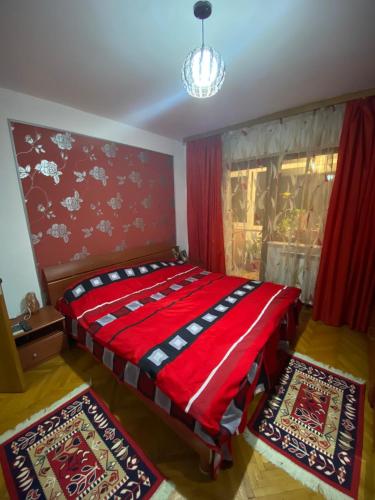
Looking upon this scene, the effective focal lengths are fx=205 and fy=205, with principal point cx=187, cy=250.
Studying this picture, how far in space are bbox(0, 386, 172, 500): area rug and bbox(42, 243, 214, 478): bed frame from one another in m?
0.24

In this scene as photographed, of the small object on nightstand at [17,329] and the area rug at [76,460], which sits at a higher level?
the small object on nightstand at [17,329]

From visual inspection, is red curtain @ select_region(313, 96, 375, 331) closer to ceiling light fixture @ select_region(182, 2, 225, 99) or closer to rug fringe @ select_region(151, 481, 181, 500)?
ceiling light fixture @ select_region(182, 2, 225, 99)

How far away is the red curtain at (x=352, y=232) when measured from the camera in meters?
2.06

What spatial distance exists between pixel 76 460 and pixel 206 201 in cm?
301

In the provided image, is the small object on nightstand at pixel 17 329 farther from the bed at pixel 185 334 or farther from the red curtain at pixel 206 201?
the red curtain at pixel 206 201

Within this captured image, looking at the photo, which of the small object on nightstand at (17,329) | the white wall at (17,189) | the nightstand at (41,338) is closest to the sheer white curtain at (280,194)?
the white wall at (17,189)

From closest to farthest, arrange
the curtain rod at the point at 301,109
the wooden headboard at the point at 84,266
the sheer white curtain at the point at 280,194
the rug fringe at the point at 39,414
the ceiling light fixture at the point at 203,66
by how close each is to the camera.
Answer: the ceiling light fixture at the point at 203,66 → the rug fringe at the point at 39,414 → the curtain rod at the point at 301,109 → the wooden headboard at the point at 84,266 → the sheer white curtain at the point at 280,194

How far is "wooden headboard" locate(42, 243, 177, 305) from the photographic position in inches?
85.1

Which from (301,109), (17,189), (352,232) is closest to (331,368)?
(352,232)

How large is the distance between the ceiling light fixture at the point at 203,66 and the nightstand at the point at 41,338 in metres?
2.23

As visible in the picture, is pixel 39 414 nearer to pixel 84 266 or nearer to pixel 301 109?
pixel 84 266

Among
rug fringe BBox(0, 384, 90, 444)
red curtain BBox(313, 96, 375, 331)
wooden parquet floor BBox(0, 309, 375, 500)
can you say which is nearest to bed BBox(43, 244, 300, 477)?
wooden parquet floor BBox(0, 309, 375, 500)

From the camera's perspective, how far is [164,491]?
1.09 m

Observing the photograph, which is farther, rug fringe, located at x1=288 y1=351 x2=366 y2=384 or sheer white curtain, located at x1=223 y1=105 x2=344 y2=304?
sheer white curtain, located at x1=223 y1=105 x2=344 y2=304
